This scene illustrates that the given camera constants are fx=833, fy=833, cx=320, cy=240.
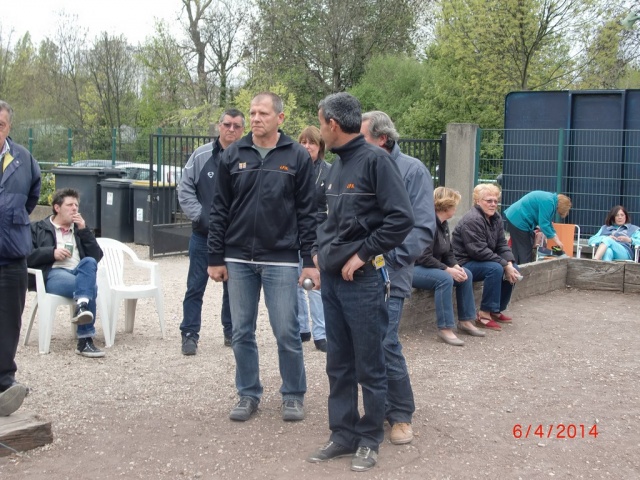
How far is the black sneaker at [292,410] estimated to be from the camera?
5.04 metres

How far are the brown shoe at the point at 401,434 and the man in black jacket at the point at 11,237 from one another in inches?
88.4

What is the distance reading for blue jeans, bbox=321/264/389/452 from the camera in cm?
427

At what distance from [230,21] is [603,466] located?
29285mm

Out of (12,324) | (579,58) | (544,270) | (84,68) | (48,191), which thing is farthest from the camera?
(84,68)

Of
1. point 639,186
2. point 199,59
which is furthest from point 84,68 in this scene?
point 639,186

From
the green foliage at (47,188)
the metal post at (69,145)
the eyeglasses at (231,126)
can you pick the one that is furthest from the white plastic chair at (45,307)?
the metal post at (69,145)

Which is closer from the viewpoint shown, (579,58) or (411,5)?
(579,58)

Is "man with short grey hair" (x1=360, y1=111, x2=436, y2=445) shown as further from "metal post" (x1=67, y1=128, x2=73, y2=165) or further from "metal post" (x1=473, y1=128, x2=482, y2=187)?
"metal post" (x1=67, y1=128, x2=73, y2=165)

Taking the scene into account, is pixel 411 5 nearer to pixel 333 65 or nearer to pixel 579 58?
pixel 333 65

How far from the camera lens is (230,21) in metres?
31.7

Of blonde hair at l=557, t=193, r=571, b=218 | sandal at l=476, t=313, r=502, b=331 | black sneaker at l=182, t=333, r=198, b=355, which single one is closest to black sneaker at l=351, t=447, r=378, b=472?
black sneaker at l=182, t=333, r=198, b=355

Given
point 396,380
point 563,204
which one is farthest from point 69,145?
point 396,380

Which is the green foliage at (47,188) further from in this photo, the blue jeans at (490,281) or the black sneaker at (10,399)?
the black sneaker at (10,399)
